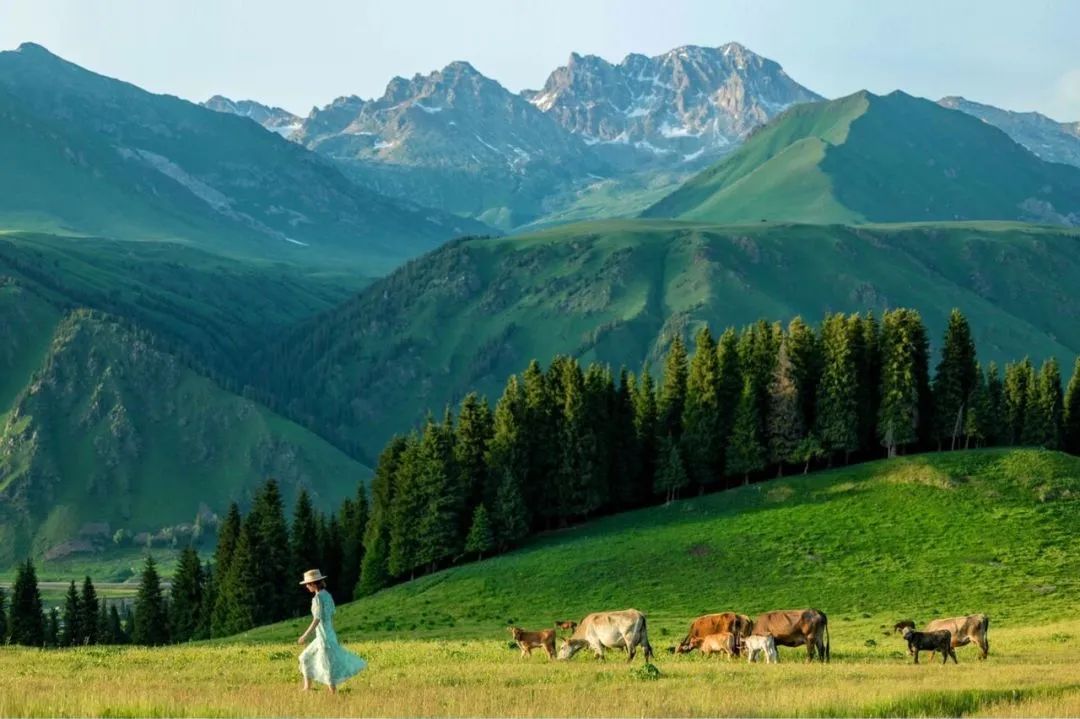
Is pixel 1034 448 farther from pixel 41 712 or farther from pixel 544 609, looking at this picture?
pixel 41 712

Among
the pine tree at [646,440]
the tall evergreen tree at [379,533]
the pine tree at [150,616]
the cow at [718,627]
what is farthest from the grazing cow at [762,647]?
the pine tree at [150,616]

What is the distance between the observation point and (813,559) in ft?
283

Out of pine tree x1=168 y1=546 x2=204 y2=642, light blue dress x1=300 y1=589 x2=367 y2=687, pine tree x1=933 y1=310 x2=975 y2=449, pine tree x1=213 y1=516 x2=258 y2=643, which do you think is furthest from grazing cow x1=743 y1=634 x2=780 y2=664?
pine tree x1=168 y1=546 x2=204 y2=642

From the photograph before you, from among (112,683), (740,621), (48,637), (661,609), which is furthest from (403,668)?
(48,637)

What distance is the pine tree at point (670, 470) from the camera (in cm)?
11181

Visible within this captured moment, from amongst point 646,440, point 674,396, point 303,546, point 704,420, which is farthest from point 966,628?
point 303,546

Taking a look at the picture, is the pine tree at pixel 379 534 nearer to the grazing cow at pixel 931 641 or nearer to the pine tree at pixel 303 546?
the pine tree at pixel 303 546

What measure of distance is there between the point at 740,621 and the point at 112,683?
73.2 feet

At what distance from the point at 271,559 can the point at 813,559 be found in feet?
164

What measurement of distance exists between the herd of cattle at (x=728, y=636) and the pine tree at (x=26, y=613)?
285 ft

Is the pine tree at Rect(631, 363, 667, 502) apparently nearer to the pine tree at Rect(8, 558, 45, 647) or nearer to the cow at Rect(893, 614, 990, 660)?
the pine tree at Rect(8, 558, 45, 647)

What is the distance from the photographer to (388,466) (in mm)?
114125

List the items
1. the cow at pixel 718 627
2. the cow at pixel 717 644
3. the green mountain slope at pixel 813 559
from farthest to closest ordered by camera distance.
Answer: the green mountain slope at pixel 813 559
the cow at pixel 718 627
the cow at pixel 717 644

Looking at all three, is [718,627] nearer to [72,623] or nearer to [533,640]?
[533,640]
